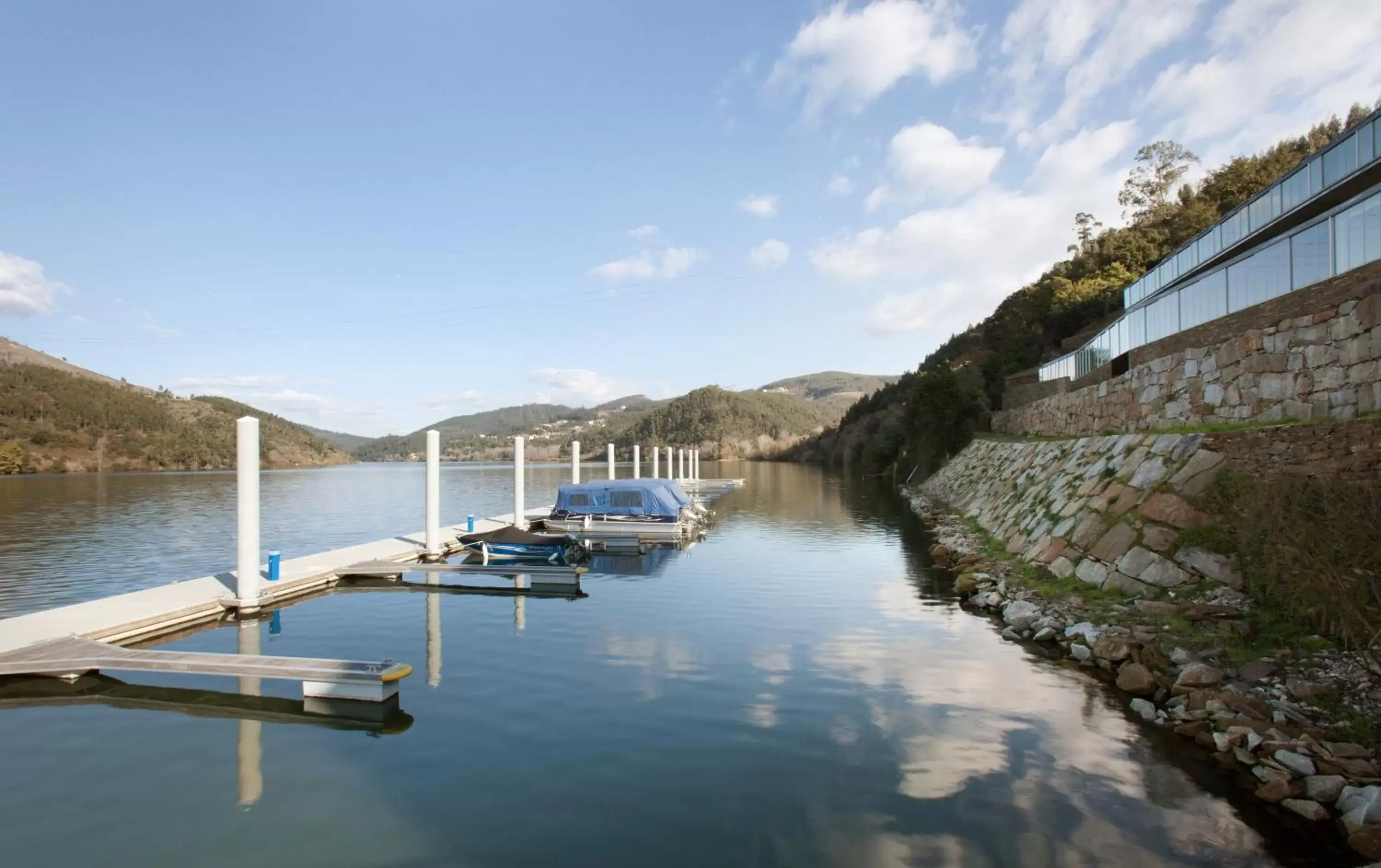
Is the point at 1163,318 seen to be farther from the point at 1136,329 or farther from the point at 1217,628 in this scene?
the point at 1217,628

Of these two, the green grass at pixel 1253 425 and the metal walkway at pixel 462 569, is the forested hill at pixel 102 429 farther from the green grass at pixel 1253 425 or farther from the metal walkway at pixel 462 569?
the green grass at pixel 1253 425

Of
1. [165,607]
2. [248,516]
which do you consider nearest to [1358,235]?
[248,516]

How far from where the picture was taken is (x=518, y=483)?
86.4 ft

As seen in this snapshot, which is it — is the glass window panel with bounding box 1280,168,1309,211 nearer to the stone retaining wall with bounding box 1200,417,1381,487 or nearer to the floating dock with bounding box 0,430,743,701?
the stone retaining wall with bounding box 1200,417,1381,487

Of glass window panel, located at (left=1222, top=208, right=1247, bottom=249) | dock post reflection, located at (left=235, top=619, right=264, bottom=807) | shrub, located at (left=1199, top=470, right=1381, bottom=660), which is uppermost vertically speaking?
glass window panel, located at (left=1222, top=208, right=1247, bottom=249)

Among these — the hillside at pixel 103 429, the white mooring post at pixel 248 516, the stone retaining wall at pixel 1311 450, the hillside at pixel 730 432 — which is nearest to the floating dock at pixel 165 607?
the white mooring post at pixel 248 516

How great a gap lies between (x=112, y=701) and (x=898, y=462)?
6595 cm

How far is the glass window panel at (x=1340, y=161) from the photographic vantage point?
2022cm

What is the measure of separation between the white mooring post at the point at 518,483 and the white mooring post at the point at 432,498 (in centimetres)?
376

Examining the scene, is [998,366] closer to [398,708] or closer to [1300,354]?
[1300,354]

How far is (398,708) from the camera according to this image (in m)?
9.66

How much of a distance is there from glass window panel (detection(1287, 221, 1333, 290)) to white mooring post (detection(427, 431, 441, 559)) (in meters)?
21.4

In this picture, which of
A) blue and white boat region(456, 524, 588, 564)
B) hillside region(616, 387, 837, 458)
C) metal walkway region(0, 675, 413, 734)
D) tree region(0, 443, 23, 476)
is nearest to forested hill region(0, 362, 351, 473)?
tree region(0, 443, 23, 476)

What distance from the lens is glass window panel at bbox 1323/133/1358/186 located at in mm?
20219
